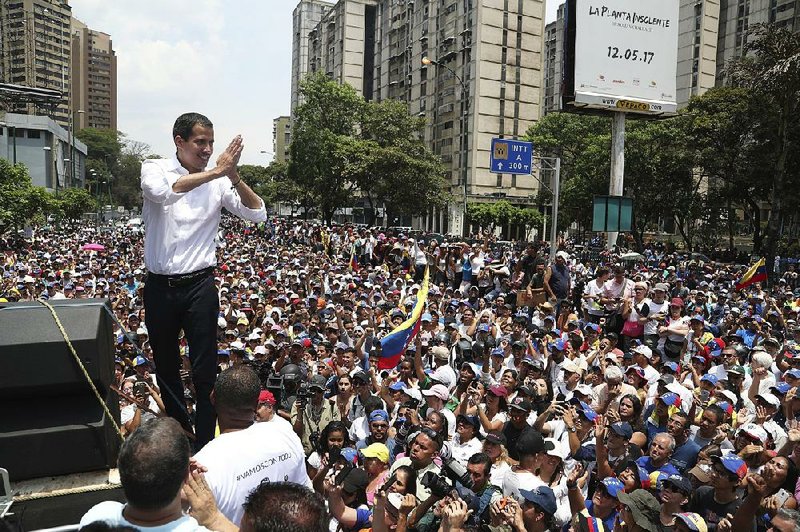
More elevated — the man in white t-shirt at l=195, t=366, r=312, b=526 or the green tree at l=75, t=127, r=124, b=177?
the green tree at l=75, t=127, r=124, b=177

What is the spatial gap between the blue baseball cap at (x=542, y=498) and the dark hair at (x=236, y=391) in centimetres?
221

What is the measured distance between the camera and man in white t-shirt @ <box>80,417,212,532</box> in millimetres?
2031

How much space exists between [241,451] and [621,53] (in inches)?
931

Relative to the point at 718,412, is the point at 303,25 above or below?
above

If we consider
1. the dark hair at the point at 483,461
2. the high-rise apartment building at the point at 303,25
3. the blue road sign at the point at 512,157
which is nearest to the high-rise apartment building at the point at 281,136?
the high-rise apartment building at the point at 303,25

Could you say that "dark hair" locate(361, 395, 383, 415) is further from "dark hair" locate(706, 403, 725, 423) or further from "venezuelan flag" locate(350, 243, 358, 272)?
"venezuelan flag" locate(350, 243, 358, 272)

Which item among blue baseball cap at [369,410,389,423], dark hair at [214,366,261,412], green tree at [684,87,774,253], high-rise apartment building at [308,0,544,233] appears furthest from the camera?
high-rise apartment building at [308,0,544,233]

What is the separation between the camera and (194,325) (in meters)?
3.49

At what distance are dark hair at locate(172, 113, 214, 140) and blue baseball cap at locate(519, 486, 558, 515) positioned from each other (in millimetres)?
3085

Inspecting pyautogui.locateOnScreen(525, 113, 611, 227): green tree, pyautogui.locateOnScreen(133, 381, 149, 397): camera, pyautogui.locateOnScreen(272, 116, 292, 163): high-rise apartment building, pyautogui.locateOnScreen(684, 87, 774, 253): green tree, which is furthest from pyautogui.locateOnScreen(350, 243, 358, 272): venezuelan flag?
pyautogui.locateOnScreen(272, 116, 292, 163): high-rise apartment building

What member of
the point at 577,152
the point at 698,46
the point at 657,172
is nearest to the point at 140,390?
the point at 657,172

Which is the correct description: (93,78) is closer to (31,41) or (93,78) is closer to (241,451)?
(31,41)

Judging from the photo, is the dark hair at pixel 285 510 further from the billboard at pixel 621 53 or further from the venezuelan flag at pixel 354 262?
the billboard at pixel 621 53

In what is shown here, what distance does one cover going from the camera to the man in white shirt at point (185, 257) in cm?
345
